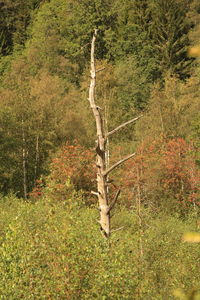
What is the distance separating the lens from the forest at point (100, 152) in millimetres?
7855

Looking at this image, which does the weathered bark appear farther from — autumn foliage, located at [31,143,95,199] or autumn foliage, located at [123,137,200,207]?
autumn foliage, located at [31,143,95,199]

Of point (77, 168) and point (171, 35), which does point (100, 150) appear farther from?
point (171, 35)

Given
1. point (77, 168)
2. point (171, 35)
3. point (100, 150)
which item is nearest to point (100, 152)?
point (100, 150)

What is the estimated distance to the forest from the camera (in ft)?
25.8

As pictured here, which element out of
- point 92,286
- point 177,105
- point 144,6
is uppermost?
point 144,6

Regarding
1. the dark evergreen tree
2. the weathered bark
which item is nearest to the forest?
the weathered bark

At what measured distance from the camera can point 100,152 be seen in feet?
26.2

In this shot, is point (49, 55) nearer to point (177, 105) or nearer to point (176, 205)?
point (177, 105)

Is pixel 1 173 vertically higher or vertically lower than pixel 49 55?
lower

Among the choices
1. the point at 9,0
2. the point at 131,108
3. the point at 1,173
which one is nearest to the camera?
the point at 1,173

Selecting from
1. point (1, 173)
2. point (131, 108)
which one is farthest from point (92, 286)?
point (131, 108)

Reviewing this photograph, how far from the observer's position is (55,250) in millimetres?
8227

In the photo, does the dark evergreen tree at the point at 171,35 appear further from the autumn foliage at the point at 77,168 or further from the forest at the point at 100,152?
the autumn foliage at the point at 77,168

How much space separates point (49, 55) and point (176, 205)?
30889 millimetres
